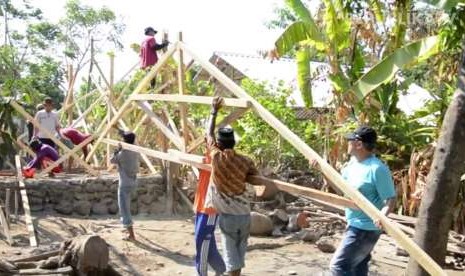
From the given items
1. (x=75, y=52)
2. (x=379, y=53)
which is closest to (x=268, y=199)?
(x=379, y=53)

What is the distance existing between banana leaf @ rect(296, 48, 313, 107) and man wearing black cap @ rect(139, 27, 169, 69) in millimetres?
2354

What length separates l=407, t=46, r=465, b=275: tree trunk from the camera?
4.16m

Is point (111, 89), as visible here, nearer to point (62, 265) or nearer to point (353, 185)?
point (62, 265)

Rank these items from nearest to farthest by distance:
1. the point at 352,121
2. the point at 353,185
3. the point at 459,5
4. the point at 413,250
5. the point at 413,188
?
the point at 413,250 → the point at 353,185 → the point at 459,5 → the point at 413,188 → the point at 352,121

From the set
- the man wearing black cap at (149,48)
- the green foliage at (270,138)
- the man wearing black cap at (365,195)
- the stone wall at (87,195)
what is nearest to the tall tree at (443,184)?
the man wearing black cap at (365,195)

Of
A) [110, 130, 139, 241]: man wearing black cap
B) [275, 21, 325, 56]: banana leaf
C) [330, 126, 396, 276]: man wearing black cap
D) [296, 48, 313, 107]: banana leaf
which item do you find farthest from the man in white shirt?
[330, 126, 396, 276]: man wearing black cap

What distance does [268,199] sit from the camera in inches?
431

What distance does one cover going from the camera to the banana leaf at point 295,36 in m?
9.96

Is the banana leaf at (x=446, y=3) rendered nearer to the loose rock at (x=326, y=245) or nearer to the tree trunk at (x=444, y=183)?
the tree trunk at (x=444, y=183)

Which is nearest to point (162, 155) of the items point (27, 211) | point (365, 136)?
point (27, 211)

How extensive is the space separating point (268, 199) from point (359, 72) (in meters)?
2.78

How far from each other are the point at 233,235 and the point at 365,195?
1270mm

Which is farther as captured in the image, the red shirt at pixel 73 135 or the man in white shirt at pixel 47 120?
the red shirt at pixel 73 135

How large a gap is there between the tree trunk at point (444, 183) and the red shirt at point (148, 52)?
7.11 meters
